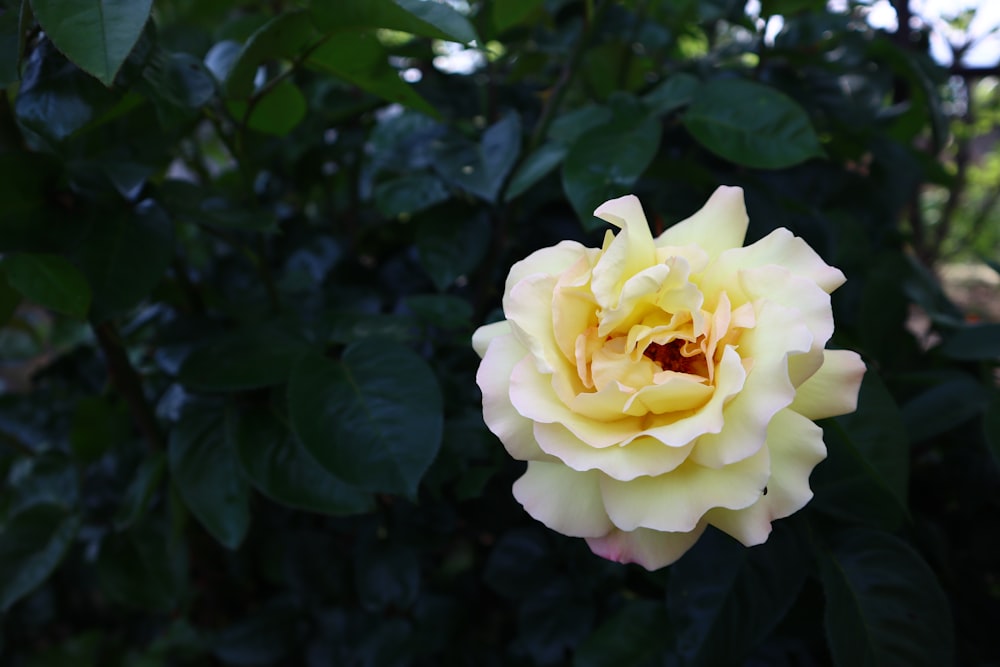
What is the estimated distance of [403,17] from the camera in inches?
18.4

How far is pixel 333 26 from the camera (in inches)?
20.6

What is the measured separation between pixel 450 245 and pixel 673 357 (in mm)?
348

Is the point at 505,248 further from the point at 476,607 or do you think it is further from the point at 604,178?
the point at 476,607

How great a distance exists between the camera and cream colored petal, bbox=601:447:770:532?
0.31 metres

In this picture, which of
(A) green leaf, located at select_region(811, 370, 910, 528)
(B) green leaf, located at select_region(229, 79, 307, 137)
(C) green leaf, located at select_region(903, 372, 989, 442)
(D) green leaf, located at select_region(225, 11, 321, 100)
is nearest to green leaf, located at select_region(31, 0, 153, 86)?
(D) green leaf, located at select_region(225, 11, 321, 100)

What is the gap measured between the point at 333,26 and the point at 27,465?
2.00 feet

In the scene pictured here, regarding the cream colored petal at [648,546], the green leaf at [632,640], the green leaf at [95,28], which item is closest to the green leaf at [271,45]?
the green leaf at [95,28]

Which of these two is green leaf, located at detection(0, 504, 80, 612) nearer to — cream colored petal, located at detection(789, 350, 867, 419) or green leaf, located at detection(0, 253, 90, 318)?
green leaf, located at detection(0, 253, 90, 318)

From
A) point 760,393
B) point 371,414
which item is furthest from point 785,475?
point 371,414

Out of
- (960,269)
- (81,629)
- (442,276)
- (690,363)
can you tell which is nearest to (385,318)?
(442,276)

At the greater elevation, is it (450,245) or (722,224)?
(722,224)

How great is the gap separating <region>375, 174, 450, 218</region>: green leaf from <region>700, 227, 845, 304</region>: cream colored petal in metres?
0.37

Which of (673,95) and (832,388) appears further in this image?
(673,95)

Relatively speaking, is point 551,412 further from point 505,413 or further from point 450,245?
point 450,245
